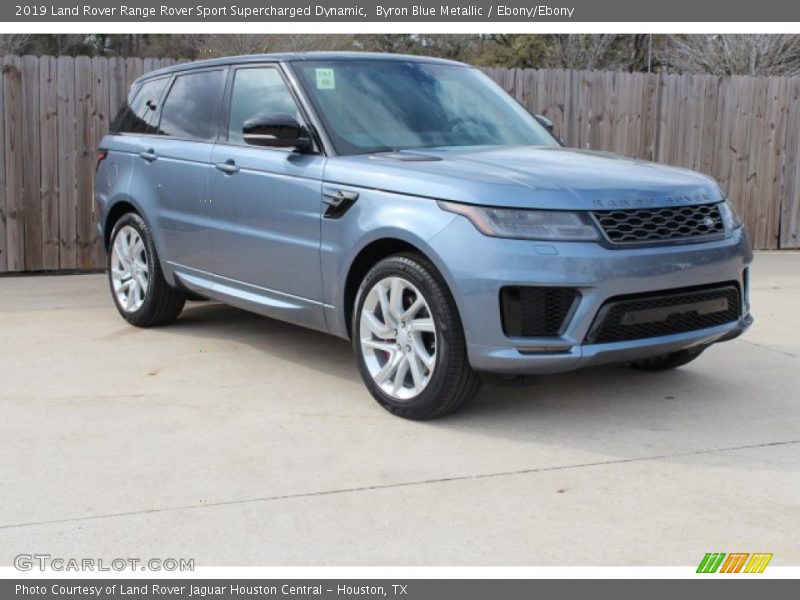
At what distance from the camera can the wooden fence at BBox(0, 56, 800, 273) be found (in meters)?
9.49

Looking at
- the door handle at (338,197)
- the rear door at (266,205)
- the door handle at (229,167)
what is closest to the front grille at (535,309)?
the door handle at (338,197)

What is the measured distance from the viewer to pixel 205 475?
4.30 metres

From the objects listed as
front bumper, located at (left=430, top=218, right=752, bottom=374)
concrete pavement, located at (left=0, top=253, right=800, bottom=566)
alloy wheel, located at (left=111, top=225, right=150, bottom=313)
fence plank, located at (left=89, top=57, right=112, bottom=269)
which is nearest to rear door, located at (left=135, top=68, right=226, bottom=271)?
alloy wheel, located at (left=111, top=225, right=150, bottom=313)

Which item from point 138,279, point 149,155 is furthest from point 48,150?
point 149,155

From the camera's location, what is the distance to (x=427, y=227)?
4.74m

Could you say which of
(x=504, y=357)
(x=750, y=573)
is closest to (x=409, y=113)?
(x=504, y=357)

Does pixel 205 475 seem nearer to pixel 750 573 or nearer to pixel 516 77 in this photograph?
pixel 750 573

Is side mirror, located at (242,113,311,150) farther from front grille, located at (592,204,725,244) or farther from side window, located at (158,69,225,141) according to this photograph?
front grille, located at (592,204,725,244)

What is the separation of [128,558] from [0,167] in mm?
6895

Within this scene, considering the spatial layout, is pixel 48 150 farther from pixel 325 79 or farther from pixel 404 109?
pixel 404 109

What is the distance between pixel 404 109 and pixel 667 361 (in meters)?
2.13

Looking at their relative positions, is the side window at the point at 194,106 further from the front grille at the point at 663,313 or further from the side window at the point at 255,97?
the front grille at the point at 663,313

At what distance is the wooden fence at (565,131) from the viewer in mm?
9492

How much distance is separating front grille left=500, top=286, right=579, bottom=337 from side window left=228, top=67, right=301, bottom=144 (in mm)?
1860
